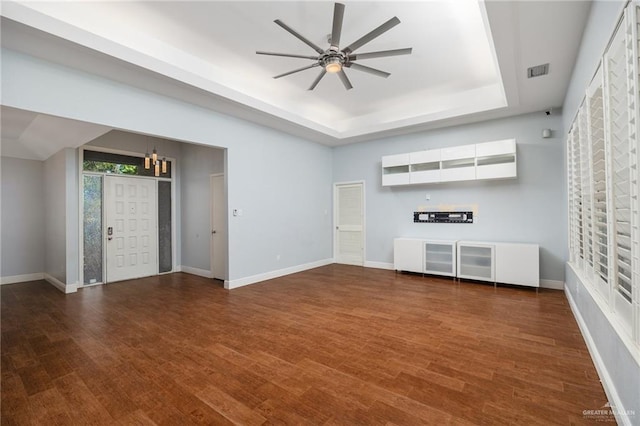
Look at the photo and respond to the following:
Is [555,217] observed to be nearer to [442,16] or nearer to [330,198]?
[442,16]

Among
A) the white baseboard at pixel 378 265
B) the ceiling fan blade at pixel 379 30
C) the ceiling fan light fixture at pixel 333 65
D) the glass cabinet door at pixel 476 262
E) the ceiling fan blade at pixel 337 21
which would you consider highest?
the ceiling fan blade at pixel 337 21

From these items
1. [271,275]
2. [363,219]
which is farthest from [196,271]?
[363,219]

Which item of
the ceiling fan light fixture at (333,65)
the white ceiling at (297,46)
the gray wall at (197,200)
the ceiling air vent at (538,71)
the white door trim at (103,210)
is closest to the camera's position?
the white ceiling at (297,46)

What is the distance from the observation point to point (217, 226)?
19.7 ft

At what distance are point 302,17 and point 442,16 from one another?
1.56 meters

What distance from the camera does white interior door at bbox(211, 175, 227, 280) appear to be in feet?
19.4

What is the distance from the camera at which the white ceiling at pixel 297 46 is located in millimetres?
2764

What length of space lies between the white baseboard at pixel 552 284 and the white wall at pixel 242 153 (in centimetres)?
434

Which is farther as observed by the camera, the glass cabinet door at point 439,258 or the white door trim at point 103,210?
the glass cabinet door at point 439,258

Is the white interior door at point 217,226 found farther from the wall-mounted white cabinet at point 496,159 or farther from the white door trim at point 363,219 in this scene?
the wall-mounted white cabinet at point 496,159

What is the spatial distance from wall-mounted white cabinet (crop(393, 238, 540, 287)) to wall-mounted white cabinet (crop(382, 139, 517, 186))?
1227 millimetres

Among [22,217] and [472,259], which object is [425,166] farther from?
[22,217]

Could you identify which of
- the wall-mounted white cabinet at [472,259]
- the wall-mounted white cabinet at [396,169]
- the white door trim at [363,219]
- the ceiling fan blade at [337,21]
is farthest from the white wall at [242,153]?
the ceiling fan blade at [337,21]

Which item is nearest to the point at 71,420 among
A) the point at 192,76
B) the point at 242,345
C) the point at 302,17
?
the point at 242,345
